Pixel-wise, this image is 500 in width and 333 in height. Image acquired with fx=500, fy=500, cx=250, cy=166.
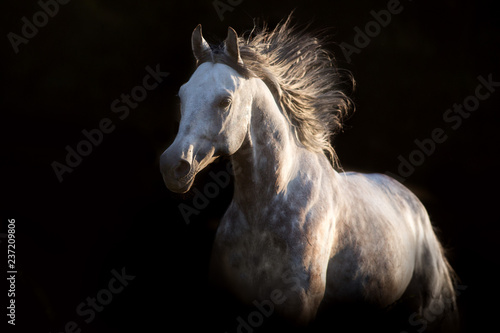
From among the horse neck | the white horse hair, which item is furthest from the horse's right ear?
the horse neck

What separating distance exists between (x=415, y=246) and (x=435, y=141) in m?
1.31

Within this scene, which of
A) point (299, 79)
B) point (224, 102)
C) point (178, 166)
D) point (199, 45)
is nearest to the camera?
→ point (178, 166)

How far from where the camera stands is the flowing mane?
85.5 inches

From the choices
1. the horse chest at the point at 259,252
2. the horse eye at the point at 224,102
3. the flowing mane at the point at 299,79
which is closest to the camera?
the horse eye at the point at 224,102

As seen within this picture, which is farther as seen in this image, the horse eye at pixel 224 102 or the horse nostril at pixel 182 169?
the horse eye at pixel 224 102

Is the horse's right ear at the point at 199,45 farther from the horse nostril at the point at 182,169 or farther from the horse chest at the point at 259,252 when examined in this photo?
the horse chest at the point at 259,252

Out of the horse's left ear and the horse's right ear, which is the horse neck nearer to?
the horse's left ear

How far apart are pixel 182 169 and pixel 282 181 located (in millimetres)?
503

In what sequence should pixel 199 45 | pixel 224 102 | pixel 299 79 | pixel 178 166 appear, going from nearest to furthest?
pixel 178 166 → pixel 224 102 → pixel 199 45 → pixel 299 79

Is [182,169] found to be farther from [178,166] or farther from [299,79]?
[299,79]

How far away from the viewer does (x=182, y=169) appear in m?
1.79

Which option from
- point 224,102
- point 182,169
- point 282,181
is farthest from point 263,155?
point 182,169

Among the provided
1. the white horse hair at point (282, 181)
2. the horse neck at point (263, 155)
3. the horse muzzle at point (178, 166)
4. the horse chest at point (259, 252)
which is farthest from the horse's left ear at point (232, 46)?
the horse chest at point (259, 252)

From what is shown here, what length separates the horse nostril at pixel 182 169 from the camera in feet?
5.83
